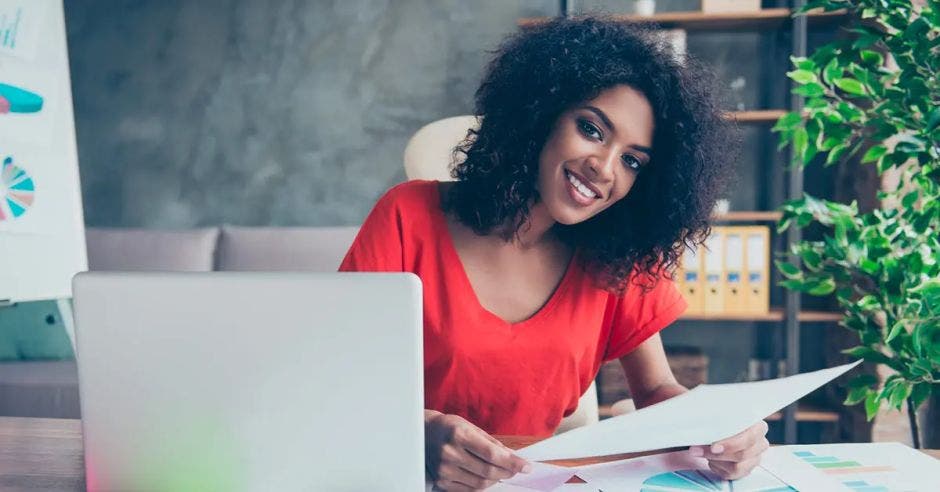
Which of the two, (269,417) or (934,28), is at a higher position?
(934,28)

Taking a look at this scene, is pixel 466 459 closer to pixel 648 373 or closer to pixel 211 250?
pixel 648 373

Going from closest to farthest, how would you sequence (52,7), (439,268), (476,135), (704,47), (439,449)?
(439,449)
(439,268)
(476,135)
(52,7)
(704,47)

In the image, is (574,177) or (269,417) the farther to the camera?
(574,177)

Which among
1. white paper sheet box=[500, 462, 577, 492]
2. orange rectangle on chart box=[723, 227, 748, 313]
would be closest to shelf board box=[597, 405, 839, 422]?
orange rectangle on chart box=[723, 227, 748, 313]

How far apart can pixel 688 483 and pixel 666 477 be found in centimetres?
3

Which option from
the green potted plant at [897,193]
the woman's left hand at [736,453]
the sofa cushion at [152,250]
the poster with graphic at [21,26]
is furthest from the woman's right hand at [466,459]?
the sofa cushion at [152,250]

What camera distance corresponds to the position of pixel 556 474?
0.80 m

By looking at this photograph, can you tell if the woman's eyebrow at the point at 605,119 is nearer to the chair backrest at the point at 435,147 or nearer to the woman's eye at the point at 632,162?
the woman's eye at the point at 632,162

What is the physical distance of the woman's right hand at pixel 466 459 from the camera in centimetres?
69

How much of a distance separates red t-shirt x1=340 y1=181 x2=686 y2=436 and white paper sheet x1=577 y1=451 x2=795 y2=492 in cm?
32

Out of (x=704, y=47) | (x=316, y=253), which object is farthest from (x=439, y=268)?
(x=704, y=47)

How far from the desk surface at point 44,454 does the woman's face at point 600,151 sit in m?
0.39

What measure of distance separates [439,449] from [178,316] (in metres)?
0.31

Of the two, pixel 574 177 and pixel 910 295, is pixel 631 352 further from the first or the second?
pixel 910 295
